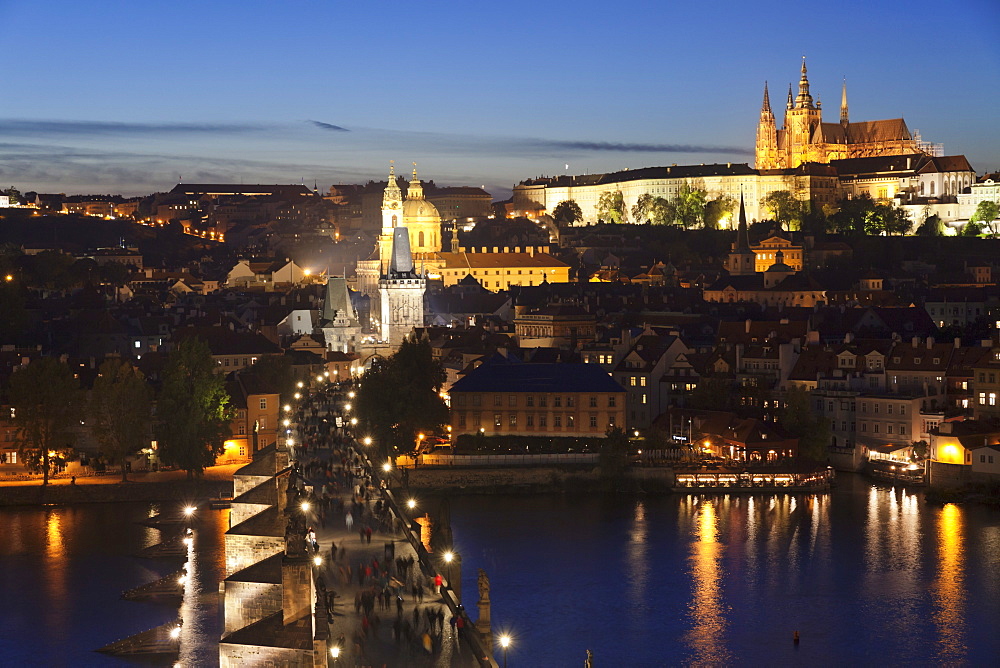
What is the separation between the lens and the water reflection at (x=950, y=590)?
891 inches

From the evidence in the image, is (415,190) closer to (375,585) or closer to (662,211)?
(662,211)

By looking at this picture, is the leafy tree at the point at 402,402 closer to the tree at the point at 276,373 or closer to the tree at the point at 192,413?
the tree at the point at 276,373

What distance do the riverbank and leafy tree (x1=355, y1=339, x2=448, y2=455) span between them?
336 centimetres

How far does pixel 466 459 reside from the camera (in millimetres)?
34625

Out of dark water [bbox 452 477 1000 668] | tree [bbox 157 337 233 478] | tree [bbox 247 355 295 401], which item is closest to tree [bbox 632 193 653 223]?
tree [bbox 247 355 295 401]

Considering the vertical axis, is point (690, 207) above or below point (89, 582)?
above

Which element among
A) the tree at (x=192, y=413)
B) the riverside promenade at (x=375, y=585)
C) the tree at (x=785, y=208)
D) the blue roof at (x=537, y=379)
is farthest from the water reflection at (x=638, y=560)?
the tree at (x=785, y=208)

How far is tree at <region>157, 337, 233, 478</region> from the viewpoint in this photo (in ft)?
110

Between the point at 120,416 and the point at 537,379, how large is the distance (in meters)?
9.29

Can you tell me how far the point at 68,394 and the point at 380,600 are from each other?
1866 cm

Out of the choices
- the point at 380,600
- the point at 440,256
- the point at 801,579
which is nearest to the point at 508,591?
the point at 801,579

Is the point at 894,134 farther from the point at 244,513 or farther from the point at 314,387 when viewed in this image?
the point at 244,513

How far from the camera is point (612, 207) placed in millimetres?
111000

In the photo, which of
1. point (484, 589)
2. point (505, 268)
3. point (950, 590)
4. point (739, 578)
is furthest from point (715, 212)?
point (484, 589)
